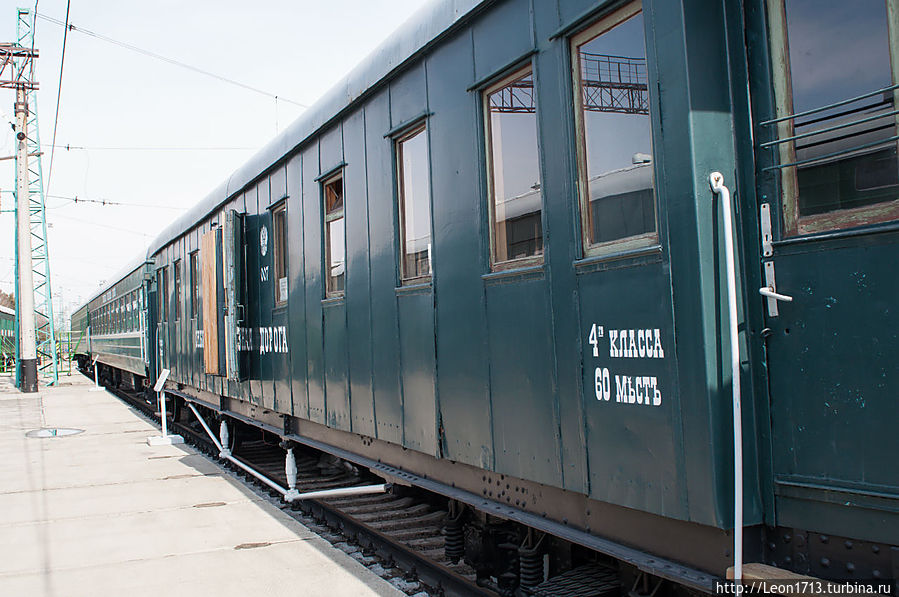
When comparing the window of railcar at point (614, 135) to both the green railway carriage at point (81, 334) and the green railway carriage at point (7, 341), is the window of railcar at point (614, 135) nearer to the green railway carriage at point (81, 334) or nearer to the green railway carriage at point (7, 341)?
the green railway carriage at point (81, 334)

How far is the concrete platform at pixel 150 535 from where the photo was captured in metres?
5.16

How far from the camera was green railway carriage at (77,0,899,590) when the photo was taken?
2418mm

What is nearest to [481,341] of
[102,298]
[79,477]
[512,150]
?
[512,150]

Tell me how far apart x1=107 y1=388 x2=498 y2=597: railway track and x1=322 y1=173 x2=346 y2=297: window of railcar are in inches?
72.0

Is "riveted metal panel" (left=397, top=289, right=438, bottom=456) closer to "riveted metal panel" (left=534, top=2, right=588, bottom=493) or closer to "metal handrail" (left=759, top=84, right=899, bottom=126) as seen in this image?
"riveted metal panel" (left=534, top=2, right=588, bottom=493)

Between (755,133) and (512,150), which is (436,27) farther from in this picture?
(755,133)

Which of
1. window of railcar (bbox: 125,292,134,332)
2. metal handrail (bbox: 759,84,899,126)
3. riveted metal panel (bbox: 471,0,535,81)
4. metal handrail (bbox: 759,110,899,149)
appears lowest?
metal handrail (bbox: 759,110,899,149)

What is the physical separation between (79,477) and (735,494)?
29.9ft

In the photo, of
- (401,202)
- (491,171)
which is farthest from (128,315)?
(491,171)

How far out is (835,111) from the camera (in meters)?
2.48

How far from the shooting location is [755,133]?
2697 millimetres

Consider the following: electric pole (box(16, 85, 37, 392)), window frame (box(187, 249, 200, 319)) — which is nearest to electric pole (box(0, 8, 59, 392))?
electric pole (box(16, 85, 37, 392))

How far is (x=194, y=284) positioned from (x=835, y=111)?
9746 mm

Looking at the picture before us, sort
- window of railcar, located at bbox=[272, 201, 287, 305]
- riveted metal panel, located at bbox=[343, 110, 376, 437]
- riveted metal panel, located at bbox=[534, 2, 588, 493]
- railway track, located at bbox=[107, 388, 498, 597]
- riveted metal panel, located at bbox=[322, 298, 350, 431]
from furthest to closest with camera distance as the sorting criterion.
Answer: window of railcar, located at bbox=[272, 201, 287, 305], riveted metal panel, located at bbox=[322, 298, 350, 431], riveted metal panel, located at bbox=[343, 110, 376, 437], railway track, located at bbox=[107, 388, 498, 597], riveted metal panel, located at bbox=[534, 2, 588, 493]
